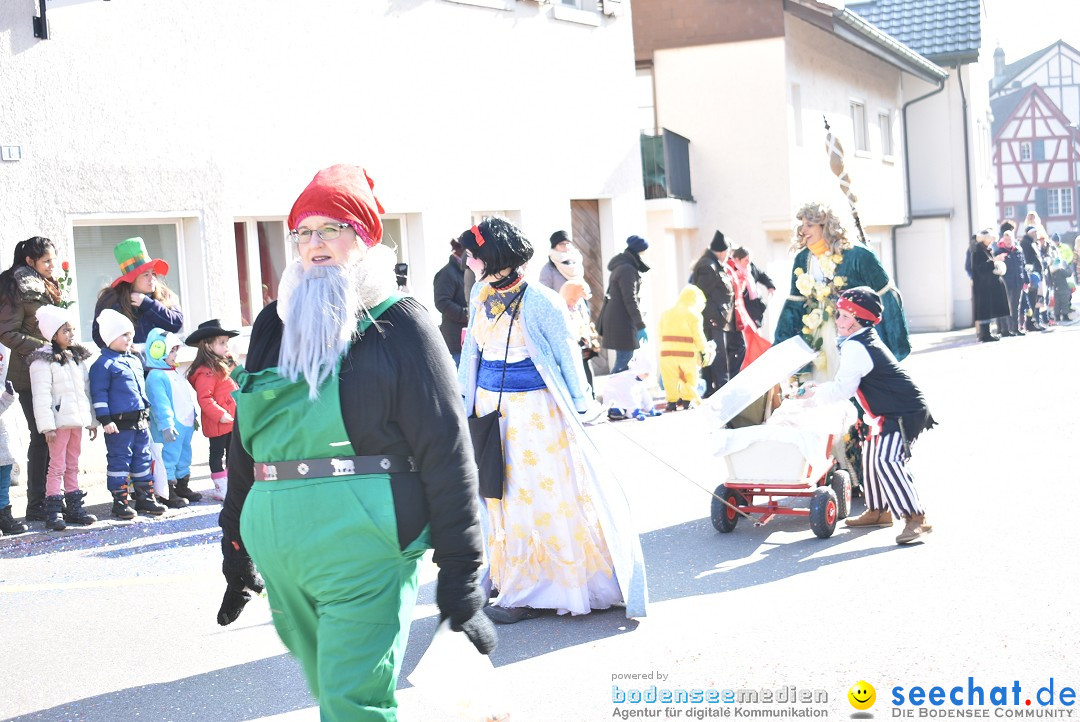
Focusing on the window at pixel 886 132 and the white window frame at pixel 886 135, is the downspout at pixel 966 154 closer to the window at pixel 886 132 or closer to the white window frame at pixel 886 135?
the white window frame at pixel 886 135

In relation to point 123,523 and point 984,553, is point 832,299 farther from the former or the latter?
point 123,523

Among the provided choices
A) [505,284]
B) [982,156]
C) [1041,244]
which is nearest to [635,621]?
[505,284]

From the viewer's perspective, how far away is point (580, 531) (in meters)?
6.57

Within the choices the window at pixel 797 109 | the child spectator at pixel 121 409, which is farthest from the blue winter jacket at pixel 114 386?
the window at pixel 797 109

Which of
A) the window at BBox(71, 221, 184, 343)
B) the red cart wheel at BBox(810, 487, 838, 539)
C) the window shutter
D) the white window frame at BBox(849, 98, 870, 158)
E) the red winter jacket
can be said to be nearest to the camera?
the red cart wheel at BBox(810, 487, 838, 539)

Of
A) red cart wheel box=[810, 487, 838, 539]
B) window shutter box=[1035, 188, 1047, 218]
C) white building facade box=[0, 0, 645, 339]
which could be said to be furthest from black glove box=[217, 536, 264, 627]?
window shutter box=[1035, 188, 1047, 218]

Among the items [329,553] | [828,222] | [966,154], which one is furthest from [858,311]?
[966,154]

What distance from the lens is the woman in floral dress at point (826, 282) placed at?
28.0ft

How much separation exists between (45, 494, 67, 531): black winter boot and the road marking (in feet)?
4.80

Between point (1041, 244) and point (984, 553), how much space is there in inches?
874

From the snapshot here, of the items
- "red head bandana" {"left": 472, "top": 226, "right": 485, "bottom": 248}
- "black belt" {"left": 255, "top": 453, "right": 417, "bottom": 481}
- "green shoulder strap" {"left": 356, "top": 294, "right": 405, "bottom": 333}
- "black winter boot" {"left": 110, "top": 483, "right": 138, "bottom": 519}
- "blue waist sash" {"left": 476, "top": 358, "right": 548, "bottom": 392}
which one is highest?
"red head bandana" {"left": 472, "top": 226, "right": 485, "bottom": 248}

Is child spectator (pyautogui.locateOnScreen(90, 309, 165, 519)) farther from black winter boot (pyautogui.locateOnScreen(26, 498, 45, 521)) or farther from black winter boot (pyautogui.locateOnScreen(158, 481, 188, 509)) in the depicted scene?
black winter boot (pyautogui.locateOnScreen(26, 498, 45, 521))

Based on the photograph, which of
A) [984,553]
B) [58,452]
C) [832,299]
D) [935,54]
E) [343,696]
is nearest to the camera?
[343,696]

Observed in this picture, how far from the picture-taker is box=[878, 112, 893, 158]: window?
30.8 metres
